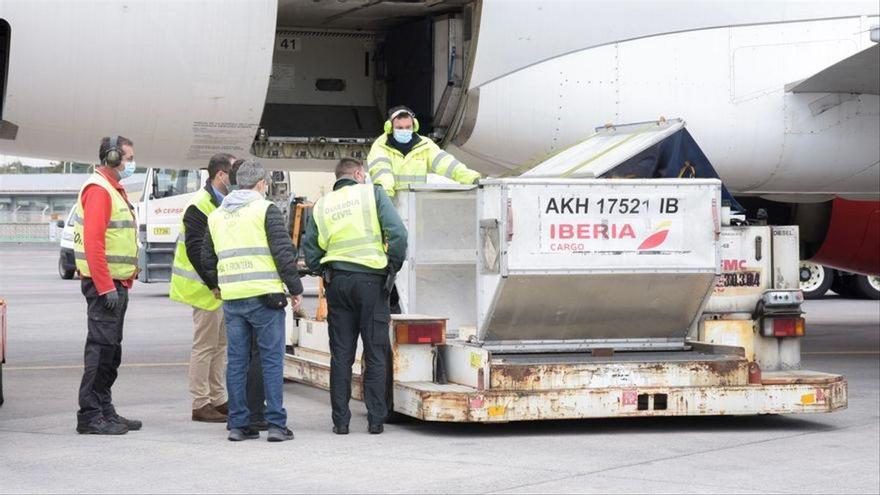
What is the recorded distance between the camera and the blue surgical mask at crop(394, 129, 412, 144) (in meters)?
10.5

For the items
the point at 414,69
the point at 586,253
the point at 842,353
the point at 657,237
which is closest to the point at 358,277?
the point at 586,253

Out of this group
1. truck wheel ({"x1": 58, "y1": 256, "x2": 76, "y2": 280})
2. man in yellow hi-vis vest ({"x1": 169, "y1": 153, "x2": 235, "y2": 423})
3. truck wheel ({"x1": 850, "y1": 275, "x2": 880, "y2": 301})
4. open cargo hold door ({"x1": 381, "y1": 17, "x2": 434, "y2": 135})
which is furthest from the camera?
truck wheel ({"x1": 58, "y1": 256, "x2": 76, "y2": 280})

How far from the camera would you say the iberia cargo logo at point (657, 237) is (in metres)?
9.45

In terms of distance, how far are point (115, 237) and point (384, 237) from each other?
1777mm

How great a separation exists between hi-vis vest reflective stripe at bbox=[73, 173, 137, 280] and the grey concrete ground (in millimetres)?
1092

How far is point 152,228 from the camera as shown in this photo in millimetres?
26719

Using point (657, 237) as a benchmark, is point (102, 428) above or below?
below

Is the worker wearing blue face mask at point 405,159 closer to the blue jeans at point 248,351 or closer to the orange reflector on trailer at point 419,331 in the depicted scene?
the orange reflector on trailer at point 419,331

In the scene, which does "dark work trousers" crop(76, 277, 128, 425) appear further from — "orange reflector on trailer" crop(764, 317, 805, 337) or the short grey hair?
"orange reflector on trailer" crop(764, 317, 805, 337)

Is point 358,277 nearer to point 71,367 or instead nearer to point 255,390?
point 255,390

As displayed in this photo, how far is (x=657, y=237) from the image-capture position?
9.48 metres

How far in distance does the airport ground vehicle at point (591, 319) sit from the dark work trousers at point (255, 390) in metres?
0.95

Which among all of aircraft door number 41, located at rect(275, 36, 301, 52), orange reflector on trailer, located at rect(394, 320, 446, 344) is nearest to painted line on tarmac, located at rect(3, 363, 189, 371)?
aircraft door number 41, located at rect(275, 36, 301, 52)

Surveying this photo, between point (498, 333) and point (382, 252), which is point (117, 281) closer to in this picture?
point (382, 252)
